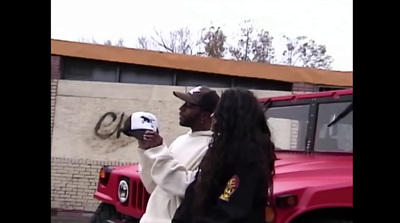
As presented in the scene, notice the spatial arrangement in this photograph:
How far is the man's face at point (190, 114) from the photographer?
3621 mm

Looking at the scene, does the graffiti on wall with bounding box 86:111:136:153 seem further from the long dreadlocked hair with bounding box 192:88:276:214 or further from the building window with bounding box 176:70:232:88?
the long dreadlocked hair with bounding box 192:88:276:214

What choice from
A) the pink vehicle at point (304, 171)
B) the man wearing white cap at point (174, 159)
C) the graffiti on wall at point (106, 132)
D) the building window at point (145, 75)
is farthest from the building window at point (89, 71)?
the man wearing white cap at point (174, 159)

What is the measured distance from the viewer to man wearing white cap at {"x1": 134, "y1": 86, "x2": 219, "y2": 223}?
10.2 feet

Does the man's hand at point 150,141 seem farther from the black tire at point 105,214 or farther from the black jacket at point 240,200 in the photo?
the black tire at point 105,214

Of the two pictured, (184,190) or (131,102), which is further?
(131,102)

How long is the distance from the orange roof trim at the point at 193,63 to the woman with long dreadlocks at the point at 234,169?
354 inches

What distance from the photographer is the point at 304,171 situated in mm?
4066

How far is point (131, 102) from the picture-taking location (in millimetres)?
11977

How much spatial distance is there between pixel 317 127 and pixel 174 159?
1.83m

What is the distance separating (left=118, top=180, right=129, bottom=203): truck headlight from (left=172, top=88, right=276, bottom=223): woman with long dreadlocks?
6.30ft

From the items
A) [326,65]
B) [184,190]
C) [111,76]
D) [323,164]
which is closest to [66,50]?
[111,76]

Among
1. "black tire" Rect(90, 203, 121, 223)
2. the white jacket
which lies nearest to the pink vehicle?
"black tire" Rect(90, 203, 121, 223)
